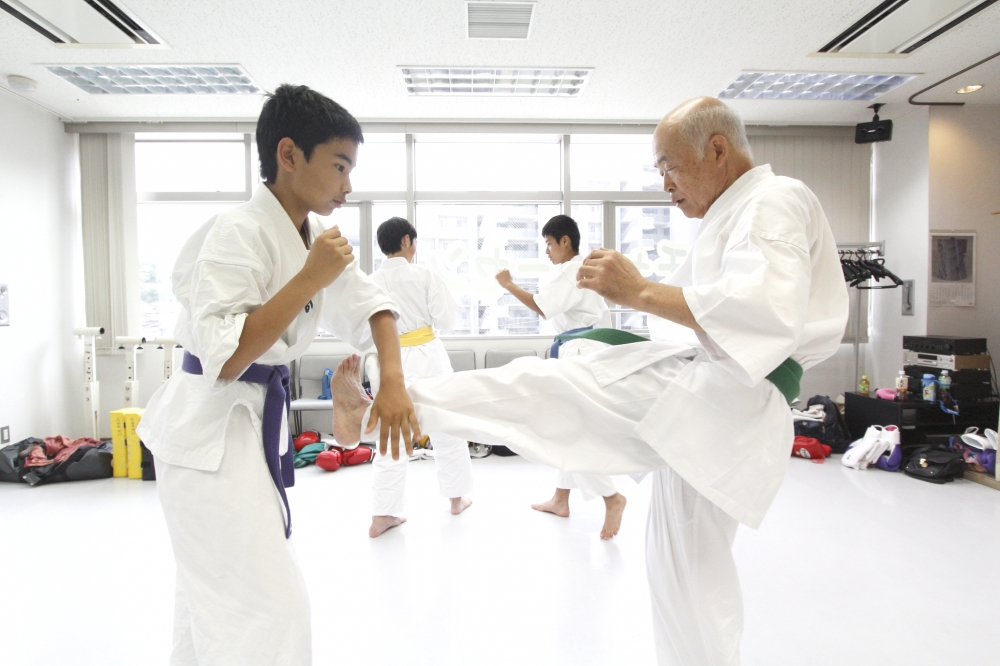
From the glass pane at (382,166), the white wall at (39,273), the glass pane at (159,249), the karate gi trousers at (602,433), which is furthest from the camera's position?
the glass pane at (382,166)

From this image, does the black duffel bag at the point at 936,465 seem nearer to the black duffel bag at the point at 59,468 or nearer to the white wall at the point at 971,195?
the white wall at the point at 971,195

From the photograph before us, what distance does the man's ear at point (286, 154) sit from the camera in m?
1.08

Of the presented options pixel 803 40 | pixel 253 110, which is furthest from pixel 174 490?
pixel 253 110

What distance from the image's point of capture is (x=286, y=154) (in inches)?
43.1

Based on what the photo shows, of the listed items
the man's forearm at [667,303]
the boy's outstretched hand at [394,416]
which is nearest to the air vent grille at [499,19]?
the man's forearm at [667,303]

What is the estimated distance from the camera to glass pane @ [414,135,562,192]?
5.30 metres

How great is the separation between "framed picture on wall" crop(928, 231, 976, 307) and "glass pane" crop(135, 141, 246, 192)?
630 cm

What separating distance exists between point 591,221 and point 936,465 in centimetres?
343

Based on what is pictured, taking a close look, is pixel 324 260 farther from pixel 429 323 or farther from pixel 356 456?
pixel 356 456

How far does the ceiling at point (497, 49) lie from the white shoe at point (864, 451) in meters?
2.73

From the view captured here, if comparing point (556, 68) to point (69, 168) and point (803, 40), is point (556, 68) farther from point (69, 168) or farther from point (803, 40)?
point (69, 168)

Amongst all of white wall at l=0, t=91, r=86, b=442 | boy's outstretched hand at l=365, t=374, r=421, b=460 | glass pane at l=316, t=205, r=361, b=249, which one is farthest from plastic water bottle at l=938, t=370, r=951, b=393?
white wall at l=0, t=91, r=86, b=442

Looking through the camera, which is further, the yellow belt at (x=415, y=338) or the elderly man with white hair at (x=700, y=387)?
the yellow belt at (x=415, y=338)

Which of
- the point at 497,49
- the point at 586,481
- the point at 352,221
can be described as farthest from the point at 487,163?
the point at 586,481
